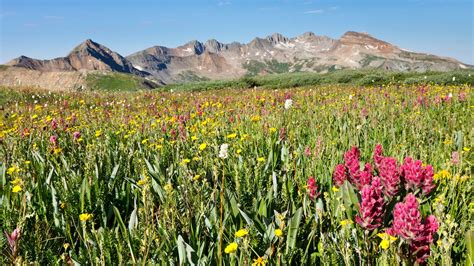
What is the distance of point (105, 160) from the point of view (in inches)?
152

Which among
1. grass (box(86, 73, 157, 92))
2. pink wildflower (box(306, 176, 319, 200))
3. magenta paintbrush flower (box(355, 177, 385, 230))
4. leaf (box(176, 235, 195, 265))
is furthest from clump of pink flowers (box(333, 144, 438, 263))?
grass (box(86, 73, 157, 92))

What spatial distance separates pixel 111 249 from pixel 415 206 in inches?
67.8

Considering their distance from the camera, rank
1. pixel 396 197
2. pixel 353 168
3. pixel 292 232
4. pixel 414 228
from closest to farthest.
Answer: pixel 414 228
pixel 292 232
pixel 396 197
pixel 353 168

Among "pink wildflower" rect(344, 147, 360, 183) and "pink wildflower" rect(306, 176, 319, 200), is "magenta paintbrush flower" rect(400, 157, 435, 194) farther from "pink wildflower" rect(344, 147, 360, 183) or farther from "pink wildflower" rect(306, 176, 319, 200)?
"pink wildflower" rect(306, 176, 319, 200)

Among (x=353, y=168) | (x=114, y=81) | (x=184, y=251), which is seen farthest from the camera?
(x=114, y=81)

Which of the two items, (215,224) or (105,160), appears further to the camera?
(105,160)

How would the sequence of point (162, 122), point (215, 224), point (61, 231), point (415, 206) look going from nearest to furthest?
point (415, 206)
point (215, 224)
point (61, 231)
point (162, 122)

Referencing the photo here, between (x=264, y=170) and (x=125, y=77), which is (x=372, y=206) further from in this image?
(x=125, y=77)

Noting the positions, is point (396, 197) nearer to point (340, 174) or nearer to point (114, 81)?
point (340, 174)

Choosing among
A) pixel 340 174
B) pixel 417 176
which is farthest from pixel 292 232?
pixel 417 176

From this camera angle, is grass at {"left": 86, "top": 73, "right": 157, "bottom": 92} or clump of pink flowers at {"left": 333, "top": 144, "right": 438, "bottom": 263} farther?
Result: grass at {"left": 86, "top": 73, "right": 157, "bottom": 92}

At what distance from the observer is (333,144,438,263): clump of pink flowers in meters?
1.67

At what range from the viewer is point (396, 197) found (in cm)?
233

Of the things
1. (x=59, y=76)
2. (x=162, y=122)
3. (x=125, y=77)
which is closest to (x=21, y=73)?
(x=59, y=76)
